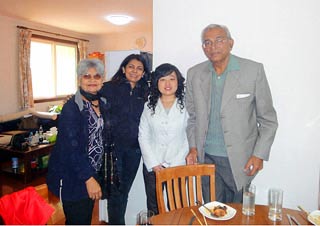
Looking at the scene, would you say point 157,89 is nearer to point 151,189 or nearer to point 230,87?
point 230,87

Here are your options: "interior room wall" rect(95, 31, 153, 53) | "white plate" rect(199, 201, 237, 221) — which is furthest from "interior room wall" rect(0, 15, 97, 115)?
"white plate" rect(199, 201, 237, 221)

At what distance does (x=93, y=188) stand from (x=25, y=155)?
258 centimetres

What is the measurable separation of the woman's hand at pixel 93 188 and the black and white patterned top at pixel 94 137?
10cm

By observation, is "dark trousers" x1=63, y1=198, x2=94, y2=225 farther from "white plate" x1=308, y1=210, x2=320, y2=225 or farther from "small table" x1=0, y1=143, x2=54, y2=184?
"small table" x1=0, y1=143, x2=54, y2=184

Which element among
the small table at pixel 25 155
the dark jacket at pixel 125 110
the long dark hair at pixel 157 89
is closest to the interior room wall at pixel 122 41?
the small table at pixel 25 155

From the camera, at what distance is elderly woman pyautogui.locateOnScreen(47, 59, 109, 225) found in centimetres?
160

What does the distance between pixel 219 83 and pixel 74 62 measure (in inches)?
268

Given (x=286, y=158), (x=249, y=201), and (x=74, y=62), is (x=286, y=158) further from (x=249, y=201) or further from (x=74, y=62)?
(x=74, y=62)

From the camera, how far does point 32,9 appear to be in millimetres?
5027

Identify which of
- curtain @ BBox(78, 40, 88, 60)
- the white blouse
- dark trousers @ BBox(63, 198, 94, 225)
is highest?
curtain @ BBox(78, 40, 88, 60)

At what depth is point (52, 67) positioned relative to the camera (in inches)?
279

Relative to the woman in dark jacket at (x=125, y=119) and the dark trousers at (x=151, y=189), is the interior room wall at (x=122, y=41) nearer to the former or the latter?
the woman in dark jacket at (x=125, y=119)

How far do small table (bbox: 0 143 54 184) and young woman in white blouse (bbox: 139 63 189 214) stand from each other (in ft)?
8.49

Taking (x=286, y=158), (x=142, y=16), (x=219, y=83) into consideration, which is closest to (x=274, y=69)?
(x=219, y=83)
